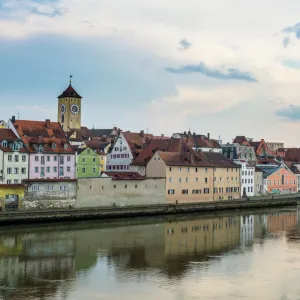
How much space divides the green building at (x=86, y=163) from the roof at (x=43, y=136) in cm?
463

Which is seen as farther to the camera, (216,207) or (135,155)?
(135,155)

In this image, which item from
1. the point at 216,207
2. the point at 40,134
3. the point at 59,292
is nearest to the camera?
the point at 59,292

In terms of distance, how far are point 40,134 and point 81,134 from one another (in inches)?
1916

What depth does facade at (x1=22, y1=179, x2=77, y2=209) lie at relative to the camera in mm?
52219

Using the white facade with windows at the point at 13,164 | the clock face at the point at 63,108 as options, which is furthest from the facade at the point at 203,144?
the white facade with windows at the point at 13,164

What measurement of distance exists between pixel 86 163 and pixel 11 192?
16866 millimetres

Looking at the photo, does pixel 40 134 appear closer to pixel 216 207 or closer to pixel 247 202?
pixel 216 207

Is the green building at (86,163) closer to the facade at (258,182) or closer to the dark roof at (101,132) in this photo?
the facade at (258,182)

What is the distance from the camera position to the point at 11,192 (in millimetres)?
50906

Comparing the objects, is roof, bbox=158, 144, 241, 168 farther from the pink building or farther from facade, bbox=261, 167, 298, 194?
facade, bbox=261, 167, 298, 194

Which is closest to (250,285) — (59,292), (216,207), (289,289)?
(289,289)

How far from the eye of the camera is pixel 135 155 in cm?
7094

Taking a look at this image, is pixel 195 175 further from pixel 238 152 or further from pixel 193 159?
pixel 238 152

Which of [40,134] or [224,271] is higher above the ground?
[40,134]
